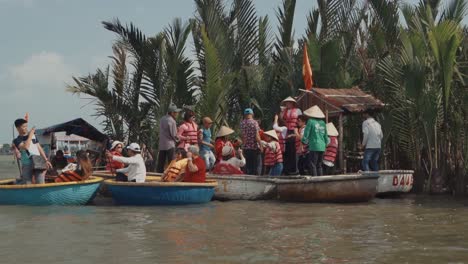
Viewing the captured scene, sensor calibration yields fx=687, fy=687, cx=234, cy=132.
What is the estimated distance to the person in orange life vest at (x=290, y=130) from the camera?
1377 centimetres

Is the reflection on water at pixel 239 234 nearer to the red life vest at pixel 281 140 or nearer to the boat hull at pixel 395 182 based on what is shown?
the boat hull at pixel 395 182

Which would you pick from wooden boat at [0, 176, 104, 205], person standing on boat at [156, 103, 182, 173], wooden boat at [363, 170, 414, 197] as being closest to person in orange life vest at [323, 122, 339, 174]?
wooden boat at [363, 170, 414, 197]

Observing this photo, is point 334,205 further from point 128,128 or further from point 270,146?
point 128,128

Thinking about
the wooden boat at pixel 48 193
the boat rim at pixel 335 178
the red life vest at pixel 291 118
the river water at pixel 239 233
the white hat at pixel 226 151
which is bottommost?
the river water at pixel 239 233

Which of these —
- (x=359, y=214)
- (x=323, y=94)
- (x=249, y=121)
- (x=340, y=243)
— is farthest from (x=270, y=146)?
(x=340, y=243)

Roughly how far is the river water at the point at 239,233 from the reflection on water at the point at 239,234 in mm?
11

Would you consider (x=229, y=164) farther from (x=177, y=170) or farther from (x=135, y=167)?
(x=135, y=167)

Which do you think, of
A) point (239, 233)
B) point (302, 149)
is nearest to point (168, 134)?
point (302, 149)

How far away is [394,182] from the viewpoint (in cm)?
1362

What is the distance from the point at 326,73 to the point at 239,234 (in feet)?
26.8

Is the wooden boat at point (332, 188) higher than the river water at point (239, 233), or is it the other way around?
the wooden boat at point (332, 188)

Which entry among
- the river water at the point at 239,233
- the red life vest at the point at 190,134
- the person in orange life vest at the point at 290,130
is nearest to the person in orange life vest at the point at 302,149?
the person in orange life vest at the point at 290,130

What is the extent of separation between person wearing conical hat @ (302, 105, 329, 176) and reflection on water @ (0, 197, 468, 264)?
1054 mm

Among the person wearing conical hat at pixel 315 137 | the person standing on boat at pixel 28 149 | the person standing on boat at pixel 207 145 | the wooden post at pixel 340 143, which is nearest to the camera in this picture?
the person standing on boat at pixel 28 149
